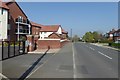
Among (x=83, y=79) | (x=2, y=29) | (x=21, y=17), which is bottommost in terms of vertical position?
(x=83, y=79)

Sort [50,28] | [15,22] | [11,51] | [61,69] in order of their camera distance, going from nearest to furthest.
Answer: [61,69] < [11,51] < [15,22] < [50,28]

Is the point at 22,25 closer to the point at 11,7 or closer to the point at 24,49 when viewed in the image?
the point at 11,7

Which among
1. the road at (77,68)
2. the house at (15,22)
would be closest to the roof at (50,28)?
the house at (15,22)

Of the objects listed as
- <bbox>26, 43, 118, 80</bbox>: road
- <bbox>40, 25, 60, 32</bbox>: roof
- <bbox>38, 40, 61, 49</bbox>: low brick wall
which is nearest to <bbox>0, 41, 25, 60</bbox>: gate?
<bbox>26, 43, 118, 80</bbox>: road

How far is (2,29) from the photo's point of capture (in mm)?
8852

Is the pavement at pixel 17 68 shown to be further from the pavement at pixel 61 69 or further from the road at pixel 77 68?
the road at pixel 77 68

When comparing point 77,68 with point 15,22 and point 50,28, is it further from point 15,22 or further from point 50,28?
point 50,28

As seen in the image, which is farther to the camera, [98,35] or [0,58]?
[98,35]

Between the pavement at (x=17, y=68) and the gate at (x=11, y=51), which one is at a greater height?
the gate at (x=11, y=51)

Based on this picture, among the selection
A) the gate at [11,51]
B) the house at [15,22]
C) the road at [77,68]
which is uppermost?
the house at [15,22]

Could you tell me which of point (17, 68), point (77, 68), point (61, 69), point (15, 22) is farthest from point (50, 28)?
point (61, 69)

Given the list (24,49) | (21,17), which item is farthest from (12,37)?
(24,49)

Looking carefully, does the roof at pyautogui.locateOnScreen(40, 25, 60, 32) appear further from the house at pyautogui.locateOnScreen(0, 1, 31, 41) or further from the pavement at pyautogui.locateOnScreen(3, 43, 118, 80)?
the pavement at pyautogui.locateOnScreen(3, 43, 118, 80)

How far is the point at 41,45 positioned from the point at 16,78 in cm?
3174
